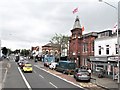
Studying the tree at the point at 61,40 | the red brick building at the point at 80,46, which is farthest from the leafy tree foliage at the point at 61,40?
the red brick building at the point at 80,46

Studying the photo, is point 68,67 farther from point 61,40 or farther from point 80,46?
point 61,40

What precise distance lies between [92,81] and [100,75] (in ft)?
19.5

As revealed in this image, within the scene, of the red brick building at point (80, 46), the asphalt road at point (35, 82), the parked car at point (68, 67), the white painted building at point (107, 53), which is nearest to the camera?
the asphalt road at point (35, 82)

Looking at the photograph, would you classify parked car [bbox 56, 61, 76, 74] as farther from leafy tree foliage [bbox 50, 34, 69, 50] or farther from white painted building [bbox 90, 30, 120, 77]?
leafy tree foliage [bbox 50, 34, 69, 50]

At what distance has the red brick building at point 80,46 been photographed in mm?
52250

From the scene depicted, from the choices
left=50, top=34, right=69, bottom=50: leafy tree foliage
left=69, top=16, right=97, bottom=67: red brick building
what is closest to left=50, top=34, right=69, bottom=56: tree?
left=50, top=34, right=69, bottom=50: leafy tree foliage

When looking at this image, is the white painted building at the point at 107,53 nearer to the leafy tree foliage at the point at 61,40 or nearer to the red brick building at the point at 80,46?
the red brick building at the point at 80,46

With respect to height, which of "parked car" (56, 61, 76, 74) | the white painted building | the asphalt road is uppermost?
the white painted building

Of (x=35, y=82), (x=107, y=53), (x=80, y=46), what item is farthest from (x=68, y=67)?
(x=80, y=46)

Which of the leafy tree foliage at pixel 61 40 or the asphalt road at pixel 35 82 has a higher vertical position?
the leafy tree foliage at pixel 61 40

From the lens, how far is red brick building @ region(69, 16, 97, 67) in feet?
171

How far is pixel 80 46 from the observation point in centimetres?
5966

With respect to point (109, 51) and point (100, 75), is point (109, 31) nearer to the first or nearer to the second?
point (109, 51)

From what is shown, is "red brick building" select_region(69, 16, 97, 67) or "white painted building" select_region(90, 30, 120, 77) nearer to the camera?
"white painted building" select_region(90, 30, 120, 77)
